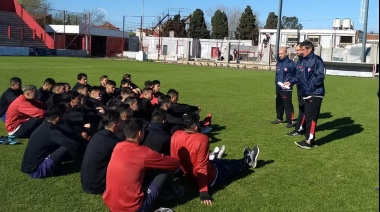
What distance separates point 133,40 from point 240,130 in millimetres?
55766

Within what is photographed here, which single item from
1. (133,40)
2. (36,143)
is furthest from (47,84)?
(133,40)

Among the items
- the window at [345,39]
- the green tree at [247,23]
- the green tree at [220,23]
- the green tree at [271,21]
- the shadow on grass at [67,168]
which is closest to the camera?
the shadow on grass at [67,168]

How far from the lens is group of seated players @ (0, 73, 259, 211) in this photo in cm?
483

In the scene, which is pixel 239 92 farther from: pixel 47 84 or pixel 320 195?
pixel 320 195

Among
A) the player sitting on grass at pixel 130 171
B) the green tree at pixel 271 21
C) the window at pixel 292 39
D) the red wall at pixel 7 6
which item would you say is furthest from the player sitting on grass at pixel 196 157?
the green tree at pixel 271 21

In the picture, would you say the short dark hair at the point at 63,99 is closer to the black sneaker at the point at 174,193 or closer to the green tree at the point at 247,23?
the black sneaker at the point at 174,193

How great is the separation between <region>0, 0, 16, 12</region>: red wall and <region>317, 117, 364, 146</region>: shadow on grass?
5005 centimetres

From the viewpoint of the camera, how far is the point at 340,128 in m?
11.5

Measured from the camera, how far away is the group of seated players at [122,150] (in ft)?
15.8

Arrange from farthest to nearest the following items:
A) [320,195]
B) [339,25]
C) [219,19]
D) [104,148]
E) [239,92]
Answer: [219,19], [339,25], [239,92], [320,195], [104,148]

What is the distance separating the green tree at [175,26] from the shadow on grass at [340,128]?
61.4m

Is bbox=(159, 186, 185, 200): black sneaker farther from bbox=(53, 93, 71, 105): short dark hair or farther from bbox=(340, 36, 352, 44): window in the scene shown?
bbox=(340, 36, 352, 44): window

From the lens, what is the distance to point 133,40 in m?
64.4

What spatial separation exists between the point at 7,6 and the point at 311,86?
52662 mm
